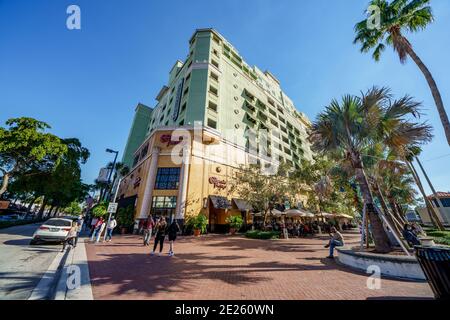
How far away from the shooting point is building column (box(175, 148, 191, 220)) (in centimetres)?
1886

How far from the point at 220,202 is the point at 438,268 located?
18232 millimetres

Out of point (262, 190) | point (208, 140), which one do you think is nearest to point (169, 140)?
point (208, 140)

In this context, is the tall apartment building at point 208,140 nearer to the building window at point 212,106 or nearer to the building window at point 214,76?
the building window at point 212,106

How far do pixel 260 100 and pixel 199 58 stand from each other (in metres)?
14.4

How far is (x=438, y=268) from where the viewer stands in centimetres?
363

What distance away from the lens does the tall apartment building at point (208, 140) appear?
2045 centimetres

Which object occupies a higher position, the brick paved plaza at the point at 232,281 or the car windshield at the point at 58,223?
the car windshield at the point at 58,223

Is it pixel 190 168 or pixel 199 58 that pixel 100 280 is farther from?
pixel 199 58

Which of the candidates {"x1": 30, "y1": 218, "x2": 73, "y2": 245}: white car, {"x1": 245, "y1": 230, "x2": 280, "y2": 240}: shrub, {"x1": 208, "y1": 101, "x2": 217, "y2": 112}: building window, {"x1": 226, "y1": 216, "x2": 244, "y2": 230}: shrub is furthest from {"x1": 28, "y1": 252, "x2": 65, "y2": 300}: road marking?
{"x1": 208, "y1": 101, "x2": 217, "y2": 112}: building window

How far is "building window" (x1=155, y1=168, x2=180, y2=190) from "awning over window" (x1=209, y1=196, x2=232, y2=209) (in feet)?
14.7

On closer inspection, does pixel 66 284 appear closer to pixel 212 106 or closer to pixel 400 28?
pixel 400 28

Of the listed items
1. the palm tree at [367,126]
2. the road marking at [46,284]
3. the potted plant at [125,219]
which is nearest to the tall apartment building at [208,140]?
the potted plant at [125,219]

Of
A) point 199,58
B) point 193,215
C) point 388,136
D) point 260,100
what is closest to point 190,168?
point 193,215

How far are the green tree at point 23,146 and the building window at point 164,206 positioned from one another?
40.0ft
